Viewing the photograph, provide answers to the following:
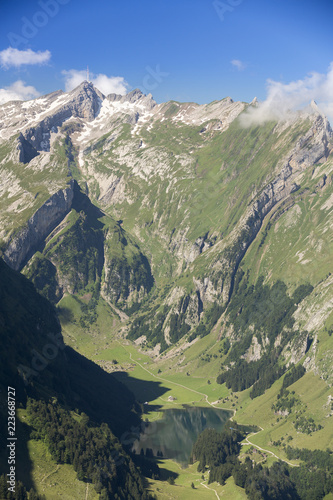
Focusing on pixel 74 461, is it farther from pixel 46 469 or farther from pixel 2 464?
pixel 2 464

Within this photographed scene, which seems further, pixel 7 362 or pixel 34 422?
pixel 7 362

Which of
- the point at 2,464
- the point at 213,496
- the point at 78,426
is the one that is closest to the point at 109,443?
the point at 78,426

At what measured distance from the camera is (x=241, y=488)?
655ft

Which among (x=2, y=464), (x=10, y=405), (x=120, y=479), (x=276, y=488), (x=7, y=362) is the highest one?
(x=7, y=362)

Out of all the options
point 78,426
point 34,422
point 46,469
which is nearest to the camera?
point 46,469

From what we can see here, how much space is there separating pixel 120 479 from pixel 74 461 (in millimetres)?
20749

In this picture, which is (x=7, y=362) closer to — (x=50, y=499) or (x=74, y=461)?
(x=74, y=461)

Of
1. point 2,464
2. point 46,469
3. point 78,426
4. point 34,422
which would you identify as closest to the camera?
point 2,464

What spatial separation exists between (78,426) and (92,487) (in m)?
30.2

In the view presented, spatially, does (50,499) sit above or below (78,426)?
below

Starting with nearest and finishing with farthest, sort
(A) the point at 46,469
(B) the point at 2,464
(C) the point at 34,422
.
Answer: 1. (B) the point at 2,464
2. (A) the point at 46,469
3. (C) the point at 34,422

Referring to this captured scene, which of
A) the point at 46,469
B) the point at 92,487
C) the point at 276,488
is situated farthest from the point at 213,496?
the point at 46,469

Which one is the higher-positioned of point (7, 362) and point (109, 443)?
point (7, 362)

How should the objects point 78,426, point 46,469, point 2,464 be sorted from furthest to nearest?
point 78,426, point 46,469, point 2,464
